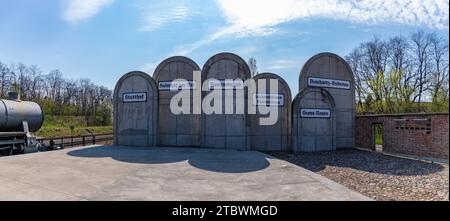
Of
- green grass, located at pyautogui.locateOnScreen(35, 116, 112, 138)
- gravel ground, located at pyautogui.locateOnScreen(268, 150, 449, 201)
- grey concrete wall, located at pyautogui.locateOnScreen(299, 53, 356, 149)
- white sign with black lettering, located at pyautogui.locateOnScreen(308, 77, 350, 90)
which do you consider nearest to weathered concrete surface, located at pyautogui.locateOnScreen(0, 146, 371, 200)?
gravel ground, located at pyautogui.locateOnScreen(268, 150, 449, 201)

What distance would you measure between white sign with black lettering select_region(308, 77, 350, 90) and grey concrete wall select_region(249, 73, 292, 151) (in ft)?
5.73

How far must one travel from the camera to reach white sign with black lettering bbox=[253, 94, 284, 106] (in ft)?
51.3

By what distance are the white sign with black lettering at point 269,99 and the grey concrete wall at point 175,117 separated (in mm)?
3120

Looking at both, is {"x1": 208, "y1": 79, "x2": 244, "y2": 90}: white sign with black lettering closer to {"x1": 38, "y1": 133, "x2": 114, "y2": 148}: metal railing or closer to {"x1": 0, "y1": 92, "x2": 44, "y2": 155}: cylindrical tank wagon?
{"x1": 38, "y1": 133, "x2": 114, "y2": 148}: metal railing

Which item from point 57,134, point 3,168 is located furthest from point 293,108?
point 57,134

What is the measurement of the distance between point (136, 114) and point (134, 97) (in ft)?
2.89

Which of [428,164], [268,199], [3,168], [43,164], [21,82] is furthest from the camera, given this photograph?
[21,82]

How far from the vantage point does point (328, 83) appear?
1745 cm

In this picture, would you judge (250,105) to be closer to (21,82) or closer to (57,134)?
(57,134)

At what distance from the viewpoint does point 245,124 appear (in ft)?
49.0

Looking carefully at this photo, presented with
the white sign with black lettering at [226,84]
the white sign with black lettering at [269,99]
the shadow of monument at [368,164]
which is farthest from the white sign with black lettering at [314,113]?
the white sign with black lettering at [226,84]

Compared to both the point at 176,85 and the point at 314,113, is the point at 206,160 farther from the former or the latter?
the point at 314,113

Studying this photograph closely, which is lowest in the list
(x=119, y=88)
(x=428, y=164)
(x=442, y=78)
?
(x=428, y=164)
